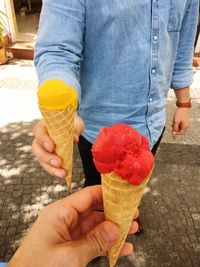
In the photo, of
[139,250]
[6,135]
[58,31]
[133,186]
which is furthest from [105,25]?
[6,135]

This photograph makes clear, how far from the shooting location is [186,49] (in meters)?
2.05

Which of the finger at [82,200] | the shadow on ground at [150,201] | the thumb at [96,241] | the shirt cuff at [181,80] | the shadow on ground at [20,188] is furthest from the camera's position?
the shadow on ground at [20,188]

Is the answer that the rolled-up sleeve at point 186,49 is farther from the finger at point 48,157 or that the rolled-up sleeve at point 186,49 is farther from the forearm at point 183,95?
the finger at point 48,157

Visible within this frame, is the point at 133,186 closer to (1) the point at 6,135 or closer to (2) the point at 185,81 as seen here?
(2) the point at 185,81

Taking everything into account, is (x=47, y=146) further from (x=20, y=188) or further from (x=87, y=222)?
(x=20, y=188)

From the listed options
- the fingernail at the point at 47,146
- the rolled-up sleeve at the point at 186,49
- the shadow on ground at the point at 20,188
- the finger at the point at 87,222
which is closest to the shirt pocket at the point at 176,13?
the rolled-up sleeve at the point at 186,49

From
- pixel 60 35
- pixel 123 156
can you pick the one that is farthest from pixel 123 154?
pixel 60 35

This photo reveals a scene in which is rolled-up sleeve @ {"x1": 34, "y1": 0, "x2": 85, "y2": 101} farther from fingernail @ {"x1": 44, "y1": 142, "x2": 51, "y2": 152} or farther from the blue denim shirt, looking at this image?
fingernail @ {"x1": 44, "y1": 142, "x2": 51, "y2": 152}

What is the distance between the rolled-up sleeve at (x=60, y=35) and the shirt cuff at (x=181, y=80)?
1.04 metres

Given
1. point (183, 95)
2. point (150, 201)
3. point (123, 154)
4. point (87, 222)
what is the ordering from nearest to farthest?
point (123, 154) → point (87, 222) → point (183, 95) → point (150, 201)

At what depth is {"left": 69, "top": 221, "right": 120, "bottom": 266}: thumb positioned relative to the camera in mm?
1179

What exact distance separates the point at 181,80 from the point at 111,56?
0.85m

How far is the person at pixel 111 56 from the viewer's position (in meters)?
1.38

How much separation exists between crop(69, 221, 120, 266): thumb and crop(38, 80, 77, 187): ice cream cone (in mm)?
396
